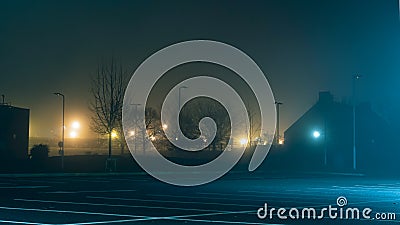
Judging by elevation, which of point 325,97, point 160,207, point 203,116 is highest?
point 325,97

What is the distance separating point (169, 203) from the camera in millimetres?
20859

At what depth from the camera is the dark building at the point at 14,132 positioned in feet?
223

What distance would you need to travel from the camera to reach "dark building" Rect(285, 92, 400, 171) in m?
74.0

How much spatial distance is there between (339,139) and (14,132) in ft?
133

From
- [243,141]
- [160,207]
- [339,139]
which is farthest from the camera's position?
[339,139]

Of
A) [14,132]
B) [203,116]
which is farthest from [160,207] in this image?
[203,116]

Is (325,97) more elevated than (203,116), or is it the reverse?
(325,97)

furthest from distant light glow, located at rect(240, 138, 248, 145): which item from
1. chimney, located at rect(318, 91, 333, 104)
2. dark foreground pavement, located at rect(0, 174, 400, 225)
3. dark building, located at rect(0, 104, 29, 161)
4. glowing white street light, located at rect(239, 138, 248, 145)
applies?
→ dark foreground pavement, located at rect(0, 174, 400, 225)

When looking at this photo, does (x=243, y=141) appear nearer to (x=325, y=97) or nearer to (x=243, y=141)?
(x=243, y=141)

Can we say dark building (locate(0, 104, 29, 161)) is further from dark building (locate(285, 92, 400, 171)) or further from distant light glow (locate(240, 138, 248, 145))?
dark building (locate(285, 92, 400, 171))

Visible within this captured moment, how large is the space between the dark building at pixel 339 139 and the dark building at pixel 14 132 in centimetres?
2956

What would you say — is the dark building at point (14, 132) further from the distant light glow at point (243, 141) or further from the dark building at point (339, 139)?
the dark building at point (339, 139)

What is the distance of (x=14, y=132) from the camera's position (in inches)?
2734

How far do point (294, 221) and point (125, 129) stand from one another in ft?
181
